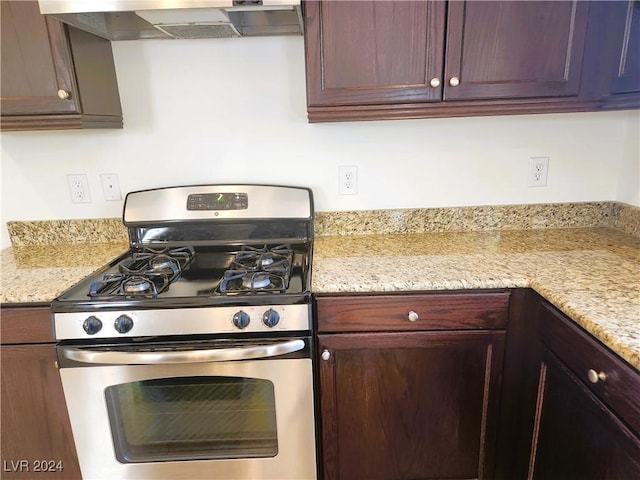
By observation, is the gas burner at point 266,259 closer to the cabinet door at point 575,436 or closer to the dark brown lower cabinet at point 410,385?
the dark brown lower cabinet at point 410,385

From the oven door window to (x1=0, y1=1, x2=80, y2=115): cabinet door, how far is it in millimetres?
966

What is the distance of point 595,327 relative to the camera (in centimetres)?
88

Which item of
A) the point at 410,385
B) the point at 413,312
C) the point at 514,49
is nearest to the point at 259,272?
the point at 413,312

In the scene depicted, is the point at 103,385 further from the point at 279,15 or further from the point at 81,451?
the point at 279,15

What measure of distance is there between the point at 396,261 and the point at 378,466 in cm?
69

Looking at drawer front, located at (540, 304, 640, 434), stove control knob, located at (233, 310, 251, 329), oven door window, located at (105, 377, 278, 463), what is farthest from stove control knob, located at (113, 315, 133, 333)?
drawer front, located at (540, 304, 640, 434)

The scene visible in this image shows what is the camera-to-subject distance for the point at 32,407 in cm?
124

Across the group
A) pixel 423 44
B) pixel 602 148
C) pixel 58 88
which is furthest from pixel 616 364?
pixel 58 88

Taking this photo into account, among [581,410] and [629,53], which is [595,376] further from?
[629,53]

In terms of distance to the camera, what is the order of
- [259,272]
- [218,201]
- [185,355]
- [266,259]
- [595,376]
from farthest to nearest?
[218,201], [266,259], [259,272], [185,355], [595,376]

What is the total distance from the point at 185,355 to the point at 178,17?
39.0 inches

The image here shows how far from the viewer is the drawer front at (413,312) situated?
46.3 inches

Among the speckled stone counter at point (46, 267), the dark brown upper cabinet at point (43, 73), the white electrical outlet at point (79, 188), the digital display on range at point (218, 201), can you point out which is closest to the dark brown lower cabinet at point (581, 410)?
the digital display on range at point (218, 201)

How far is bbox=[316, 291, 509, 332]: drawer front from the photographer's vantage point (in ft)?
3.86
